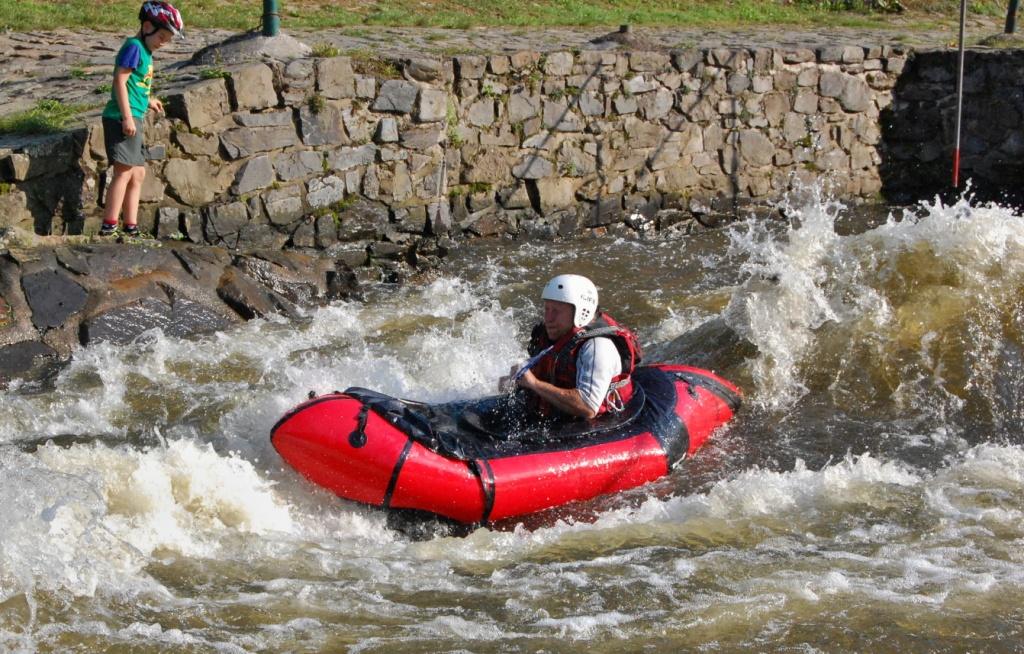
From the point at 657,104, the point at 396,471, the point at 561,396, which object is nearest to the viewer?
the point at 396,471

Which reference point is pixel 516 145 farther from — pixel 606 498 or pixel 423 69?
pixel 606 498

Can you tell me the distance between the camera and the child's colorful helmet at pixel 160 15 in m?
8.06

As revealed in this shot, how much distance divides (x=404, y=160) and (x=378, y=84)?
69 cm

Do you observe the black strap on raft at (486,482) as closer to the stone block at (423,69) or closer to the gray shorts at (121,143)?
the gray shorts at (121,143)

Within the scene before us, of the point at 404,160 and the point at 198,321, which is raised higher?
the point at 404,160

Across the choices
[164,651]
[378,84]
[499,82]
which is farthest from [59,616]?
[499,82]

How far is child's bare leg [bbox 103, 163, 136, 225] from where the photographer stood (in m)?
8.43

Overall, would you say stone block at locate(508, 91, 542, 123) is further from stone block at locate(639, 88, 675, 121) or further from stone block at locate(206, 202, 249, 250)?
stone block at locate(206, 202, 249, 250)

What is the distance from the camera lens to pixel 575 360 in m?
6.20

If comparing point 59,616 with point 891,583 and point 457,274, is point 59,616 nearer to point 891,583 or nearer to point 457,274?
point 891,583

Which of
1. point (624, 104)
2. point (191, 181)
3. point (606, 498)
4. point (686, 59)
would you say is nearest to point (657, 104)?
point (624, 104)

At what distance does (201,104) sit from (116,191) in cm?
104

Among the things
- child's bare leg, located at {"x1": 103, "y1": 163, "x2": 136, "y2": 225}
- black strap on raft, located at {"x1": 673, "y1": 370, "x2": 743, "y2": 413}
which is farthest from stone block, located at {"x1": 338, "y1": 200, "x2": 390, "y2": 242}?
black strap on raft, located at {"x1": 673, "y1": 370, "x2": 743, "y2": 413}

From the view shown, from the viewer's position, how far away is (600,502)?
241 inches
